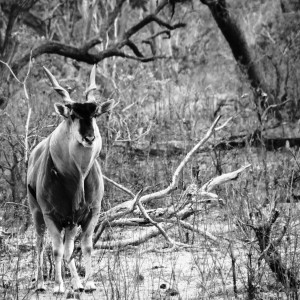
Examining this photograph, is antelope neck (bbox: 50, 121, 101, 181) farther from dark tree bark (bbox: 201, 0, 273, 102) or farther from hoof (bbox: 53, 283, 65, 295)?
dark tree bark (bbox: 201, 0, 273, 102)

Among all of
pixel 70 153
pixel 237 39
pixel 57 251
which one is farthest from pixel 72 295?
pixel 237 39

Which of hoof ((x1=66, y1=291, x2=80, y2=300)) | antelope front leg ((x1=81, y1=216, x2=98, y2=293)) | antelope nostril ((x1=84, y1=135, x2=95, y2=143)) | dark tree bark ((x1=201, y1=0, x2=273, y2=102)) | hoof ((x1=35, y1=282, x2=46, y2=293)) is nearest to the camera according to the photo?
antelope nostril ((x1=84, y1=135, x2=95, y2=143))

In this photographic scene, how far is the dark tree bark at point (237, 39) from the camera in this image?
48.5 ft

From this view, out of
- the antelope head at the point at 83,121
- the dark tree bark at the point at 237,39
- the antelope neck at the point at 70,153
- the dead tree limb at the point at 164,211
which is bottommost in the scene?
the dead tree limb at the point at 164,211

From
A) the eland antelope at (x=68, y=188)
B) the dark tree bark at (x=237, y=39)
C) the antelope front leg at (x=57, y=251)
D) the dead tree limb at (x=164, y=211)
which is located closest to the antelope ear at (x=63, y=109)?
the eland antelope at (x=68, y=188)

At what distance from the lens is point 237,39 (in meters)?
15.3

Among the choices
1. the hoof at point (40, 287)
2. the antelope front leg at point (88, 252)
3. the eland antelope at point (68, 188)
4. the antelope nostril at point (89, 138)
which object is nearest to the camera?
the antelope nostril at point (89, 138)

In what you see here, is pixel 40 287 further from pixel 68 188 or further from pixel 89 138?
pixel 89 138

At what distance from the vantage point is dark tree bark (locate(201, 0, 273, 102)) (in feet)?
48.5

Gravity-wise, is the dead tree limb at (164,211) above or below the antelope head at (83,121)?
below

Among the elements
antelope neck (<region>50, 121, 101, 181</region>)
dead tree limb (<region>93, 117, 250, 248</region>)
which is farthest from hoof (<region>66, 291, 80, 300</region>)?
dead tree limb (<region>93, 117, 250, 248</region>)

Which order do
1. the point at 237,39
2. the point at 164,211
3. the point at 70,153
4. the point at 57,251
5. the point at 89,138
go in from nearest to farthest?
the point at 89,138, the point at 70,153, the point at 57,251, the point at 164,211, the point at 237,39

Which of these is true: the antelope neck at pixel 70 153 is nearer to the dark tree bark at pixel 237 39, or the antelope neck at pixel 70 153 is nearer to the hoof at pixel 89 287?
the hoof at pixel 89 287

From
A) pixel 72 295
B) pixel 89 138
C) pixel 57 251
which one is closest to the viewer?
pixel 89 138
